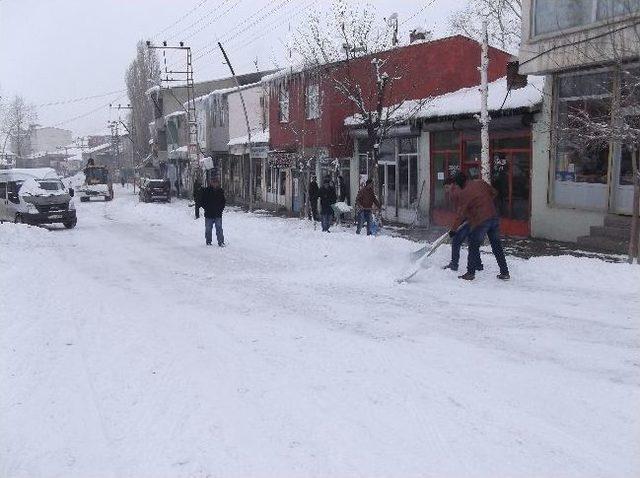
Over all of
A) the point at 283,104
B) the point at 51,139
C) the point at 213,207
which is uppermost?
the point at 51,139

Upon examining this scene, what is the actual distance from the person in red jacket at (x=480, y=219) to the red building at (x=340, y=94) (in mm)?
8943

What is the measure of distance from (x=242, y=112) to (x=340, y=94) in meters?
15.4

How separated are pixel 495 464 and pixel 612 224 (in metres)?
11.2

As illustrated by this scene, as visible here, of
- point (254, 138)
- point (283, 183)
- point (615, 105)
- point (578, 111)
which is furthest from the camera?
point (254, 138)

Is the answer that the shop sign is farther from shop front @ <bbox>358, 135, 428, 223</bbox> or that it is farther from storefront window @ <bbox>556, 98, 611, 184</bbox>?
storefront window @ <bbox>556, 98, 611, 184</bbox>

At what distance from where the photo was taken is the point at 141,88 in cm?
6631

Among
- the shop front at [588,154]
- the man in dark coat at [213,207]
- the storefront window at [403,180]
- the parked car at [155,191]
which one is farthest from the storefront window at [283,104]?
the parked car at [155,191]

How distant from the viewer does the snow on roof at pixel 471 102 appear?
1602 cm

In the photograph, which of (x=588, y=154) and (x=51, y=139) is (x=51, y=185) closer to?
(x=588, y=154)

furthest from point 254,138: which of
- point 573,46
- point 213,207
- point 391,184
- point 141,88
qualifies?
point 141,88

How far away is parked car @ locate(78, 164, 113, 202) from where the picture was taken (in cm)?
5025

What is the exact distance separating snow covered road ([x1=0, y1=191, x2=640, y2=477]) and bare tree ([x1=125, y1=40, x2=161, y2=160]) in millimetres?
59175

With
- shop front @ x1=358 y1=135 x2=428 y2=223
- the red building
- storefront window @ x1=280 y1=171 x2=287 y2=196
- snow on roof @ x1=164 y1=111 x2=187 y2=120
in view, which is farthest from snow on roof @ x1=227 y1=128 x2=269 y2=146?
snow on roof @ x1=164 y1=111 x2=187 y2=120

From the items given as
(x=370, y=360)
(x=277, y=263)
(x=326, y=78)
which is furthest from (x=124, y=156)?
(x=370, y=360)
